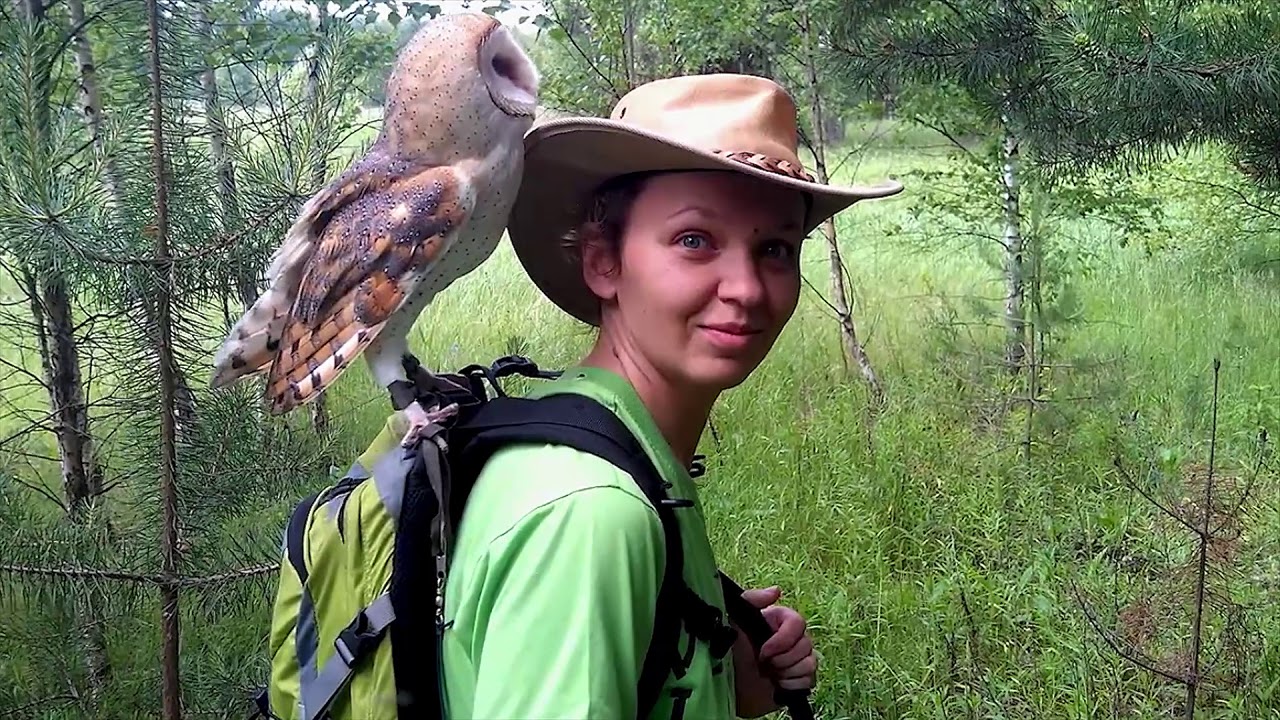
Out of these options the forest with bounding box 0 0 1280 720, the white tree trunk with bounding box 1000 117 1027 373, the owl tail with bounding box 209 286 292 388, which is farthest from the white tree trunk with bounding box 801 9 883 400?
the owl tail with bounding box 209 286 292 388

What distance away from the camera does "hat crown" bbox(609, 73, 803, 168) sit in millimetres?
1105

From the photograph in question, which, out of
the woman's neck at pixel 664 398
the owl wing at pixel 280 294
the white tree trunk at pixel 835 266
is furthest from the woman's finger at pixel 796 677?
the white tree trunk at pixel 835 266

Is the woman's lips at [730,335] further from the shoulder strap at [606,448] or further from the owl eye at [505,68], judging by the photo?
the owl eye at [505,68]

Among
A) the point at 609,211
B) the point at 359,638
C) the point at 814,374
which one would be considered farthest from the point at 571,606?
the point at 814,374

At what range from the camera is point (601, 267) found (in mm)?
1192

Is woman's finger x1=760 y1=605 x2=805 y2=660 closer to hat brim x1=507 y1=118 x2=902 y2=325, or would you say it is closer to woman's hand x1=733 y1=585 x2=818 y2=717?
woman's hand x1=733 y1=585 x2=818 y2=717

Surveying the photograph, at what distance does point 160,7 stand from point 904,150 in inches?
192

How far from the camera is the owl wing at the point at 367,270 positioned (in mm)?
1104

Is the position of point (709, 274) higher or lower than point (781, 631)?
higher

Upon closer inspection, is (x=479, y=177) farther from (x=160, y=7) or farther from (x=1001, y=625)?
(x=1001, y=625)

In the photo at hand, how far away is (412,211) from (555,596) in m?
0.47

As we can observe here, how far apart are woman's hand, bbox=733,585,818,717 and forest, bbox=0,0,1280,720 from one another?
0.65m

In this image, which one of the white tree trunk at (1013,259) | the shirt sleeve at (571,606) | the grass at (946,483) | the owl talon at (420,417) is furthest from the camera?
the white tree trunk at (1013,259)

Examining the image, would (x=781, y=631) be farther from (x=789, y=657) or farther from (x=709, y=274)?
(x=709, y=274)
